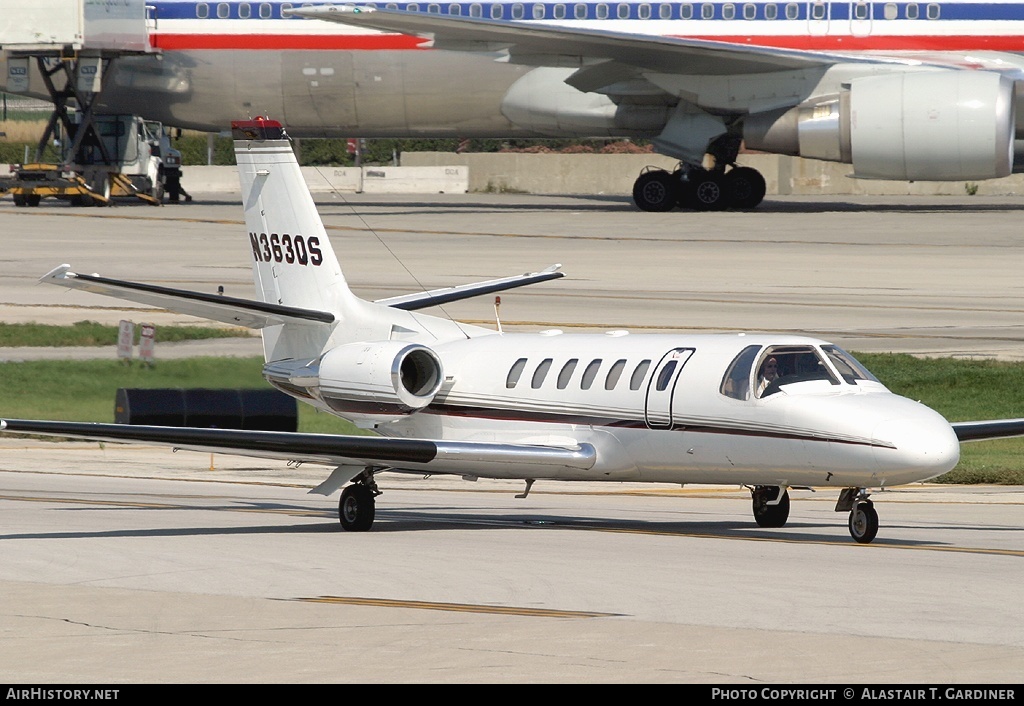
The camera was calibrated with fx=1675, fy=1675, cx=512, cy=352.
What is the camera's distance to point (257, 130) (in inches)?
850

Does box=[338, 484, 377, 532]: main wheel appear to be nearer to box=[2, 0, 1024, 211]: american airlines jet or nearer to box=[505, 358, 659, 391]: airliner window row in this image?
box=[505, 358, 659, 391]: airliner window row

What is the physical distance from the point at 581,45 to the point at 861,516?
36156 mm

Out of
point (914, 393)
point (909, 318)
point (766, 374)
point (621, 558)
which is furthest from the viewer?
point (909, 318)

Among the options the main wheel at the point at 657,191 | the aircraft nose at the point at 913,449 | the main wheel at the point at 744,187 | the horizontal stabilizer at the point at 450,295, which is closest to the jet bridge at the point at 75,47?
the main wheel at the point at 657,191

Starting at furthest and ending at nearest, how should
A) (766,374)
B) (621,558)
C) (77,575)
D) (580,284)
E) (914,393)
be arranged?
(580,284) → (914,393) → (766,374) → (621,558) → (77,575)

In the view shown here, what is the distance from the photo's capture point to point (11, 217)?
2219 inches

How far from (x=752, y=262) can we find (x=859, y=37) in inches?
492

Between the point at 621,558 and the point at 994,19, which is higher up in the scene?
the point at 994,19

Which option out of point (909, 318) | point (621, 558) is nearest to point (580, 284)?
point (909, 318)

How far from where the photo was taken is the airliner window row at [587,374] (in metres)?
17.7

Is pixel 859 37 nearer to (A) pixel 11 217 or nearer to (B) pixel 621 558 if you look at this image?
(A) pixel 11 217

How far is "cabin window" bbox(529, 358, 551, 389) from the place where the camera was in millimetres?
18609

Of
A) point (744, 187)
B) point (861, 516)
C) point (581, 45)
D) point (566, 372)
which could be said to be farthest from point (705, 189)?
point (861, 516)

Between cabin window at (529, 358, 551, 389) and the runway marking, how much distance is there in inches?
227
